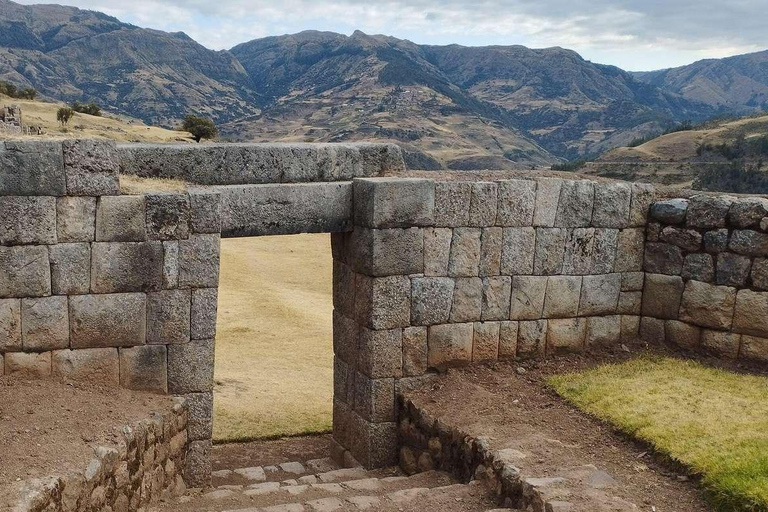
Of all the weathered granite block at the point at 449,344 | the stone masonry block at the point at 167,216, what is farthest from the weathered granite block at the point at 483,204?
the stone masonry block at the point at 167,216

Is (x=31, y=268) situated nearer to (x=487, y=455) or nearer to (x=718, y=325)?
(x=487, y=455)

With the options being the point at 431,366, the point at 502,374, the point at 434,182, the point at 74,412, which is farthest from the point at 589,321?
the point at 74,412

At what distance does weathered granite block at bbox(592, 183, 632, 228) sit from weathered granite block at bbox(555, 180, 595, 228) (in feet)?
0.31

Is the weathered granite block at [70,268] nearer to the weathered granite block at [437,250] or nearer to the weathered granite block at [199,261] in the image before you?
the weathered granite block at [199,261]

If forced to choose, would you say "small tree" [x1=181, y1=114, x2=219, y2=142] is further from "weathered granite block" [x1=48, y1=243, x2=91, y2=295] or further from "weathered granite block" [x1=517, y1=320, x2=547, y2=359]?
"weathered granite block" [x1=48, y1=243, x2=91, y2=295]

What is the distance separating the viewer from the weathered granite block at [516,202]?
9.13 metres

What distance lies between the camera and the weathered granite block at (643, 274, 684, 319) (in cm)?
977

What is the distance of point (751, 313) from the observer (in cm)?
918

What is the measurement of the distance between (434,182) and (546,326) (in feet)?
8.05

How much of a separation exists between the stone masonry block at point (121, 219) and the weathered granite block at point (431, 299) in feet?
10.6

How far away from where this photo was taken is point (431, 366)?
9125mm

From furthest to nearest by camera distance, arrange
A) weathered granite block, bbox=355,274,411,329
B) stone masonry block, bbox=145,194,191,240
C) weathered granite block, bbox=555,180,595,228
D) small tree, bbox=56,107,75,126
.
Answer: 1. small tree, bbox=56,107,75,126
2. weathered granite block, bbox=555,180,595,228
3. weathered granite block, bbox=355,274,411,329
4. stone masonry block, bbox=145,194,191,240

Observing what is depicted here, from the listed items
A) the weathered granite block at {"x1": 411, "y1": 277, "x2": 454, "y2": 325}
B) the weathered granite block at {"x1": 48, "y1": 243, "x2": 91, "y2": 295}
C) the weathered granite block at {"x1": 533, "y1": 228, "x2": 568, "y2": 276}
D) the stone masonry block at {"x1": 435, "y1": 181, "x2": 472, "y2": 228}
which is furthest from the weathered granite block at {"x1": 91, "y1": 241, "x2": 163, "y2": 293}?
the weathered granite block at {"x1": 533, "y1": 228, "x2": 568, "y2": 276}

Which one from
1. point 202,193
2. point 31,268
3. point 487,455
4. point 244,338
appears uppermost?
point 202,193
